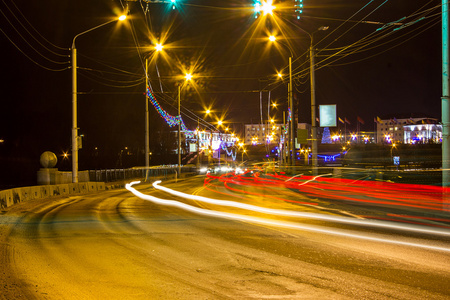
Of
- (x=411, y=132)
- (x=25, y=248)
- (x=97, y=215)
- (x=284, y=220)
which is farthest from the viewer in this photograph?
(x=411, y=132)

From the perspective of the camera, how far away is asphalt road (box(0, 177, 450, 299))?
5250 millimetres

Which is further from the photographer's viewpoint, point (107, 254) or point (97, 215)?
point (97, 215)

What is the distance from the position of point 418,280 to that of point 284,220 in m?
5.82

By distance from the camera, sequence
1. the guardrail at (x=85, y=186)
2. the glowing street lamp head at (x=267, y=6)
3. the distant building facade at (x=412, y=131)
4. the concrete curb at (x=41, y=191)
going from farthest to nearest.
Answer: the distant building facade at (x=412, y=131) → the glowing street lamp head at (x=267, y=6) → the guardrail at (x=85, y=186) → the concrete curb at (x=41, y=191)

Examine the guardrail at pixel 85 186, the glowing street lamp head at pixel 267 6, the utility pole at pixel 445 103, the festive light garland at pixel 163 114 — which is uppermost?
the glowing street lamp head at pixel 267 6

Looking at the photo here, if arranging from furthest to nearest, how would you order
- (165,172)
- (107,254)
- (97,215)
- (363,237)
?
(165,172)
(97,215)
(363,237)
(107,254)

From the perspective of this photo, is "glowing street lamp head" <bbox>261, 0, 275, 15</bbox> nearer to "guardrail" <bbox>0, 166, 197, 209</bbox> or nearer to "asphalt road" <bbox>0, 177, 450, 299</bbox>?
"asphalt road" <bbox>0, 177, 450, 299</bbox>

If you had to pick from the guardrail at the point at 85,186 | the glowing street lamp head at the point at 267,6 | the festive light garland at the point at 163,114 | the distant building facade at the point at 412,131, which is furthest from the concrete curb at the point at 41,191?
the distant building facade at the point at 412,131

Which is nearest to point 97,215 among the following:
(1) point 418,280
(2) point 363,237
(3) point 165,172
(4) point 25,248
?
(4) point 25,248

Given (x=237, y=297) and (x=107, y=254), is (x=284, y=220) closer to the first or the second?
(x=107, y=254)

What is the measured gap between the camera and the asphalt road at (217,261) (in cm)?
525

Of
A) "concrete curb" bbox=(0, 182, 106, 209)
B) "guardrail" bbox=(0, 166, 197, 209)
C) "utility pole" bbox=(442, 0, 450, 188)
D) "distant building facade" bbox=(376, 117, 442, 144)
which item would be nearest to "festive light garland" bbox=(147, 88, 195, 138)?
"guardrail" bbox=(0, 166, 197, 209)

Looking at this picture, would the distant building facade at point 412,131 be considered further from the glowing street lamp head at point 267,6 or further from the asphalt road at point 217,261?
the asphalt road at point 217,261

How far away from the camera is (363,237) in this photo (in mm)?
8750
